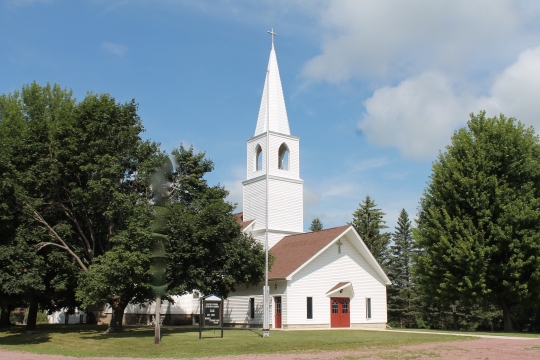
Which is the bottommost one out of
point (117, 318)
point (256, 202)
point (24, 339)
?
point (24, 339)

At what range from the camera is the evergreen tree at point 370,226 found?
55344 mm

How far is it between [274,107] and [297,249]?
1218 centimetres

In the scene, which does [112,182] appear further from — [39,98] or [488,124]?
[488,124]

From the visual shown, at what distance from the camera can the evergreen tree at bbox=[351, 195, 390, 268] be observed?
5534 centimetres

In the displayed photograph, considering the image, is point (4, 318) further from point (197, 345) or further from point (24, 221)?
point (197, 345)

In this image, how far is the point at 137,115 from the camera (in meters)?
30.6

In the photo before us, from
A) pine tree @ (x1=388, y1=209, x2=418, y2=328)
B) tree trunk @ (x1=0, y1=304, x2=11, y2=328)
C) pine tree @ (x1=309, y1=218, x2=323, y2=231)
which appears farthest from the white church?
pine tree @ (x1=309, y1=218, x2=323, y2=231)

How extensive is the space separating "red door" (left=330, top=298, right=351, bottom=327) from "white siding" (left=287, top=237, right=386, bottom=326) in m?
0.32

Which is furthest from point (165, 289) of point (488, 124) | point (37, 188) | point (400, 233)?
point (400, 233)

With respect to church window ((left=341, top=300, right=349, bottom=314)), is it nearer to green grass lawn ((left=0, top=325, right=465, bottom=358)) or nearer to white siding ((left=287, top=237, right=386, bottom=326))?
white siding ((left=287, top=237, right=386, bottom=326))

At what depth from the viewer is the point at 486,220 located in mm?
32781

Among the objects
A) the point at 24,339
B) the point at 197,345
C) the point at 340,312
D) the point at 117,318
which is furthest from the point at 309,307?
the point at 24,339

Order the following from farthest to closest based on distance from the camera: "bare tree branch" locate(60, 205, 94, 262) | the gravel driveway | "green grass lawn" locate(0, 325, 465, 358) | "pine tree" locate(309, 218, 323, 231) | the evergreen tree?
"pine tree" locate(309, 218, 323, 231)
the evergreen tree
"bare tree branch" locate(60, 205, 94, 262)
"green grass lawn" locate(0, 325, 465, 358)
the gravel driveway

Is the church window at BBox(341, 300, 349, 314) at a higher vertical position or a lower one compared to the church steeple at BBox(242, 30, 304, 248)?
lower
